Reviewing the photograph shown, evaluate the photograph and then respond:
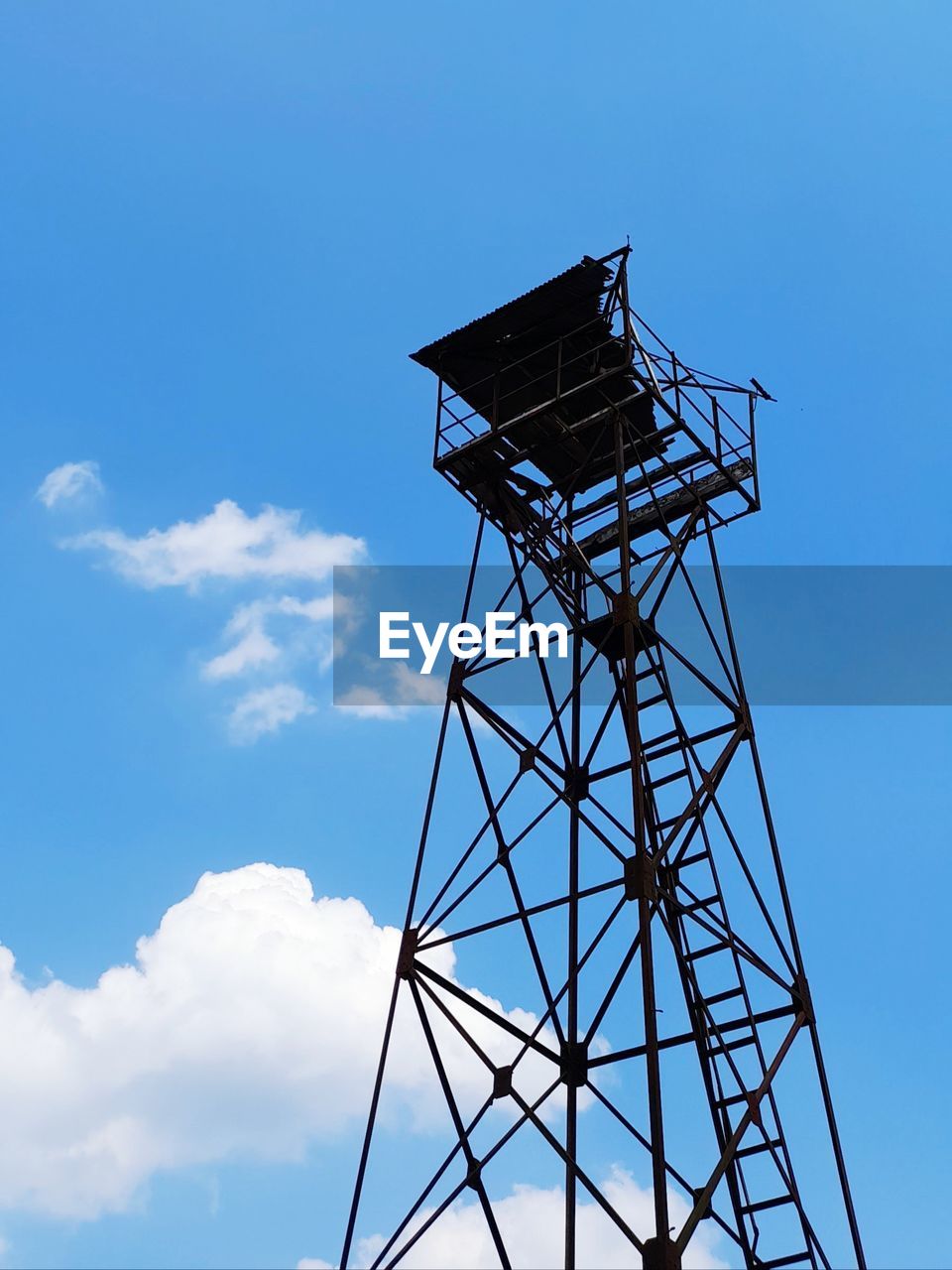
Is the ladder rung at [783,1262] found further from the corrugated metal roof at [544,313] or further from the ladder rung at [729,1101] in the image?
the corrugated metal roof at [544,313]

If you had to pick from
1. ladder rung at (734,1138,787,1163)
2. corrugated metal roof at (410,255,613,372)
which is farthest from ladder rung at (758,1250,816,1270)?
corrugated metal roof at (410,255,613,372)

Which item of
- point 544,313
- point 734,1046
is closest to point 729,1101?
point 734,1046

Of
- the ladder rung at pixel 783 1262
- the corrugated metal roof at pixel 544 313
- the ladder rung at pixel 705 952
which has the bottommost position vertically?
the ladder rung at pixel 783 1262

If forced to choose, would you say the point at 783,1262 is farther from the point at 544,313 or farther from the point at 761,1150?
the point at 544,313

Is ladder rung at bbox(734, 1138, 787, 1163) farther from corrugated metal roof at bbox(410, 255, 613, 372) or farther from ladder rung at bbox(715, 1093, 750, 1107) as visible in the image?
corrugated metal roof at bbox(410, 255, 613, 372)

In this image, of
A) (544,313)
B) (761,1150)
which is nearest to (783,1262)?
(761,1150)

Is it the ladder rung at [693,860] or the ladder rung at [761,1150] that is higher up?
the ladder rung at [693,860]

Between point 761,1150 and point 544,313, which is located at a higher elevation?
point 544,313

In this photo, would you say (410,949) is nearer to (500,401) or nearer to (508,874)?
(508,874)

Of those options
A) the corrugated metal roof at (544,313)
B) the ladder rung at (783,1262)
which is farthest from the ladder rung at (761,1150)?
the corrugated metal roof at (544,313)

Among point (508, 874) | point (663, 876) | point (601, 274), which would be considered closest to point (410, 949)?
point (508, 874)

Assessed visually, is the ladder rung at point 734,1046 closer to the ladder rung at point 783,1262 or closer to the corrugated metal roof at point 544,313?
the ladder rung at point 783,1262

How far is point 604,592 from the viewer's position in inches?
789

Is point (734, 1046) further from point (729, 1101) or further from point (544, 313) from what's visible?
point (544, 313)
